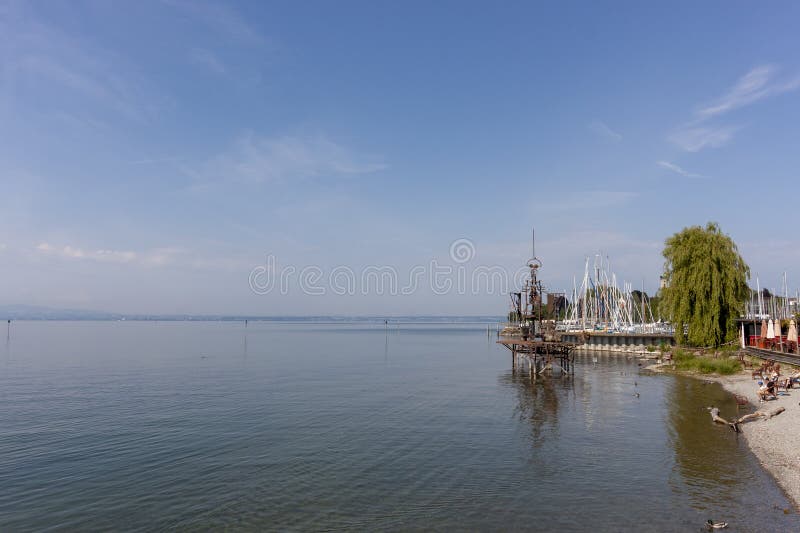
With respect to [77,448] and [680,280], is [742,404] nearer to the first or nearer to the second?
[680,280]

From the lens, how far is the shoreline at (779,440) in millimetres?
20328

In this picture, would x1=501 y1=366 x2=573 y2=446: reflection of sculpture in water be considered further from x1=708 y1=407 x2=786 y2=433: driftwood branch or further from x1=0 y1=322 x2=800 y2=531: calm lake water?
x1=708 y1=407 x2=786 y2=433: driftwood branch

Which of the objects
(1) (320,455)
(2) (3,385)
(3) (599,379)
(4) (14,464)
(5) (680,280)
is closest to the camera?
(4) (14,464)

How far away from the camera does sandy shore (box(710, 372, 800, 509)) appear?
20.5m

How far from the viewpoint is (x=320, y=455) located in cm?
2531

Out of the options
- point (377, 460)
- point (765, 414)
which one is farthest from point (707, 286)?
point (377, 460)

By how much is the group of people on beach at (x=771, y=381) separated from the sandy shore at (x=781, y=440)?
459 millimetres

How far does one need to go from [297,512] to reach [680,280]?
196 ft

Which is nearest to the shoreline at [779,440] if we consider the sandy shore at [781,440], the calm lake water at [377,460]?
the sandy shore at [781,440]

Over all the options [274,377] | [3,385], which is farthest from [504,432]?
[3,385]

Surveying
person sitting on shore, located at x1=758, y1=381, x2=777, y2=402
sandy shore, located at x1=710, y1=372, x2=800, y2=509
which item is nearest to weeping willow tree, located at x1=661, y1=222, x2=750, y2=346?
sandy shore, located at x1=710, y1=372, x2=800, y2=509

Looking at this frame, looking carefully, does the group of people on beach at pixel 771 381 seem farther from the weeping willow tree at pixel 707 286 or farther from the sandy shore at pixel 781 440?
the weeping willow tree at pixel 707 286

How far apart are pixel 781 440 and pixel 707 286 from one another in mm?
40912

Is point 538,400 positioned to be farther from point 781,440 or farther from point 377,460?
point 377,460
